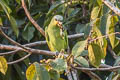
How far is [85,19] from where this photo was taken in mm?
2031

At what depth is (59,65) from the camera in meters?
0.94

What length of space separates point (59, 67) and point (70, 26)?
128cm

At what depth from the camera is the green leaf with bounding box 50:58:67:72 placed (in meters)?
0.93

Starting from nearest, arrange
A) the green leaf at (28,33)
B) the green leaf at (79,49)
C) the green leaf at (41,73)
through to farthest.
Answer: the green leaf at (41,73)
the green leaf at (79,49)
the green leaf at (28,33)

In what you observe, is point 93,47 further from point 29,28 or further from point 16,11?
point 16,11

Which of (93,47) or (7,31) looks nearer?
(93,47)

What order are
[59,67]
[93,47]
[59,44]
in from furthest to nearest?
[59,44], [93,47], [59,67]

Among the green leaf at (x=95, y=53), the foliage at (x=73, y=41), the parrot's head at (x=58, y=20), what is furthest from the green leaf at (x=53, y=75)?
the parrot's head at (x=58, y=20)

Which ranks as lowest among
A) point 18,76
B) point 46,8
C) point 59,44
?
point 18,76

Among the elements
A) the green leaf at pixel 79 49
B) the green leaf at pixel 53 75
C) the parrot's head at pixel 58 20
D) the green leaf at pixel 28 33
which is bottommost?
the green leaf at pixel 53 75

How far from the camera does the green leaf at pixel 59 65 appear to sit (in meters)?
0.93

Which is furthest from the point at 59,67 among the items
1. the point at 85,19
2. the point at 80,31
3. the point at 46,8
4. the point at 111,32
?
the point at 46,8

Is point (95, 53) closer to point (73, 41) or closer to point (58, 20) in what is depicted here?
point (58, 20)

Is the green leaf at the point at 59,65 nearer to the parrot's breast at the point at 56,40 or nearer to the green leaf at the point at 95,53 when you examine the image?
the green leaf at the point at 95,53
